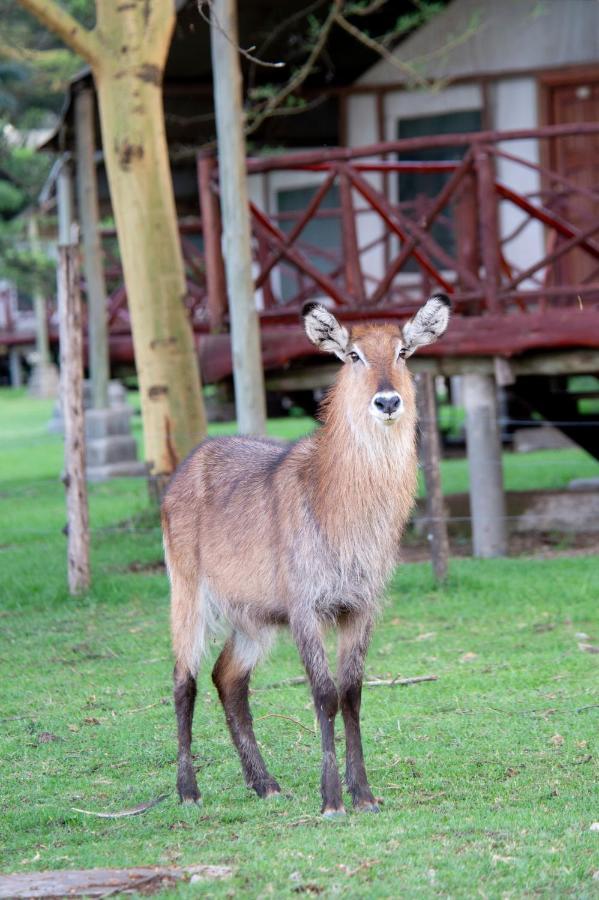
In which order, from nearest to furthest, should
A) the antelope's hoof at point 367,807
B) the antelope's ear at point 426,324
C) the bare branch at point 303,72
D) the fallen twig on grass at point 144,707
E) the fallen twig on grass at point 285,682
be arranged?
the antelope's hoof at point 367,807 < the antelope's ear at point 426,324 < the fallen twig on grass at point 144,707 < the fallen twig on grass at point 285,682 < the bare branch at point 303,72

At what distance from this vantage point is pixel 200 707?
6957 millimetres

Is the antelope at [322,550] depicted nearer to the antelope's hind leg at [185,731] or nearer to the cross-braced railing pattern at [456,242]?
the antelope's hind leg at [185,731]

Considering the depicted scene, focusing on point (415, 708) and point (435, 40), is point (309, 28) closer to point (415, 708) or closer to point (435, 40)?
point (435, 40)

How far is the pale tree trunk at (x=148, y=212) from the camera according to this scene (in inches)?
430

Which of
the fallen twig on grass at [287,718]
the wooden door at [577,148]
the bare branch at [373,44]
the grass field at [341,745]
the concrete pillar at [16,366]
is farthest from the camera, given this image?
the concrete pillar at [16,366]

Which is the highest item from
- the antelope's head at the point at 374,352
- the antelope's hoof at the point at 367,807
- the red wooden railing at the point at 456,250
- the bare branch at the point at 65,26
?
the bare branch at the point at 65,26

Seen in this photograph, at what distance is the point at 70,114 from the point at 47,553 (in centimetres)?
632

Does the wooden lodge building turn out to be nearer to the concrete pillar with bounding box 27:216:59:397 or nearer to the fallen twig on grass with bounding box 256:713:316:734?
the fallen twig on grass with bounding box 256:713:316:734

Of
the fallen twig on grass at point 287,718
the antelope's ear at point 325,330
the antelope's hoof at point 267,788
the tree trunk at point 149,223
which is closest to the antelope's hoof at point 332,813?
the antelope's hoof at point 267,788

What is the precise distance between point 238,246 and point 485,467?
99.6 inches

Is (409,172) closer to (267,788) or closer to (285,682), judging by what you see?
(285,682)

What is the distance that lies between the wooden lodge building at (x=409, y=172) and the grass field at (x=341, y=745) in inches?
86.1

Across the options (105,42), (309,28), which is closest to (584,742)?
(105,42)

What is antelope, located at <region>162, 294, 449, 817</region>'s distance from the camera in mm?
5266
